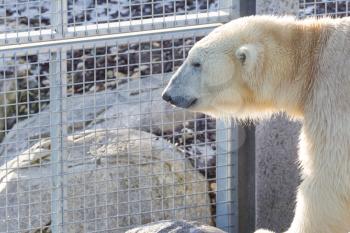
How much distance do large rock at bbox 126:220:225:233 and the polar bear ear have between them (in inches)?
42.4

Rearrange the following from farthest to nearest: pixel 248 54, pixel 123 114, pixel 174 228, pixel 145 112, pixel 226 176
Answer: pixel 145 112
pixel 123 114
pixel 226 176
pixel 174 228
pixel 248 54

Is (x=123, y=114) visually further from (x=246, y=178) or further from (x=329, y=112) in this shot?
(x=329, y=112)

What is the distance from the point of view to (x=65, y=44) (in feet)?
24.8

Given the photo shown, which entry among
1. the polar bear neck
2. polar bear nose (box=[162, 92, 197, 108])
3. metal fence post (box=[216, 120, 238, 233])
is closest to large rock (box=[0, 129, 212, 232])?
metal fence post (box=[216, 120, 238, 233])

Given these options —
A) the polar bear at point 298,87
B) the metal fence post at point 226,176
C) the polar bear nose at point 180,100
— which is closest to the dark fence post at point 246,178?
the metal fence post at point 226,176

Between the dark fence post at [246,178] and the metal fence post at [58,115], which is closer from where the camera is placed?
the metal fence post at [58,115]

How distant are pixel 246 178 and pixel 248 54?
145 cm

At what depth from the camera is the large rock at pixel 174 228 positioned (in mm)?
7344

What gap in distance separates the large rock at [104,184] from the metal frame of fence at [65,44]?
0.18 feet

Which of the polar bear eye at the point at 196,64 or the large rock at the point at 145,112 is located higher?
the polar bear eye at the point at 196,64

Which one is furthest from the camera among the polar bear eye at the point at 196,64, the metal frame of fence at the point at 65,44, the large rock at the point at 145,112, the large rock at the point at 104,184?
the large rock at the point at 145,112

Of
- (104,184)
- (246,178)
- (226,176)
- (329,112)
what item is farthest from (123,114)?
(329,112)

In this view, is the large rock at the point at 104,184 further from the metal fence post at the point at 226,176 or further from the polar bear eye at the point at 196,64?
the polar bear eye at the point at 196,64

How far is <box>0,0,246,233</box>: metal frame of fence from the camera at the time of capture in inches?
296
